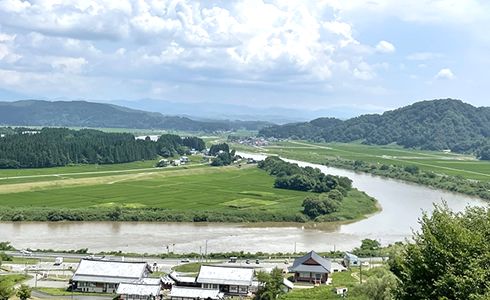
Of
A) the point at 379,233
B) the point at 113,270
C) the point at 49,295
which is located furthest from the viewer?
the point at 379,233

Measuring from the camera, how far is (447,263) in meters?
12.1

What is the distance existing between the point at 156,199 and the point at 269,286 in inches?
1134

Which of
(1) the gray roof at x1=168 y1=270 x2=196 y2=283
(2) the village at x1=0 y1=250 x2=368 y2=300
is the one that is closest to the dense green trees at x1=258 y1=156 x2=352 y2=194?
(2) the village at x1=0 y1=250 x2=368 y2=300

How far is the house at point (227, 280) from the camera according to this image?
2533cm

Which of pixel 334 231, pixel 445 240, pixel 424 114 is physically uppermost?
pixel 424 114

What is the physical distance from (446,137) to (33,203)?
11745cm

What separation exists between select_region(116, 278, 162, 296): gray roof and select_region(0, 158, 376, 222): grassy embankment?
18706 mm

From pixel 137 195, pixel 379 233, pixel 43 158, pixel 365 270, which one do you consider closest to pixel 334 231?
pixel 379 233

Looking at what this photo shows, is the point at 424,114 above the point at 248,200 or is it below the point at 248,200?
above

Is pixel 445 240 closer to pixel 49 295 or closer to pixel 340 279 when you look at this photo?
pixel 340 279

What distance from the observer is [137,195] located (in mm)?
52094

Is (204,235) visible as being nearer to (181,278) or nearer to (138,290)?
(181,278)

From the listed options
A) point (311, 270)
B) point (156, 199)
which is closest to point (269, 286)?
point (311, 270)

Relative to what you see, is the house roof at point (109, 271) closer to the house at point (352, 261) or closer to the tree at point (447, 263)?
the house at point (352, 261)
